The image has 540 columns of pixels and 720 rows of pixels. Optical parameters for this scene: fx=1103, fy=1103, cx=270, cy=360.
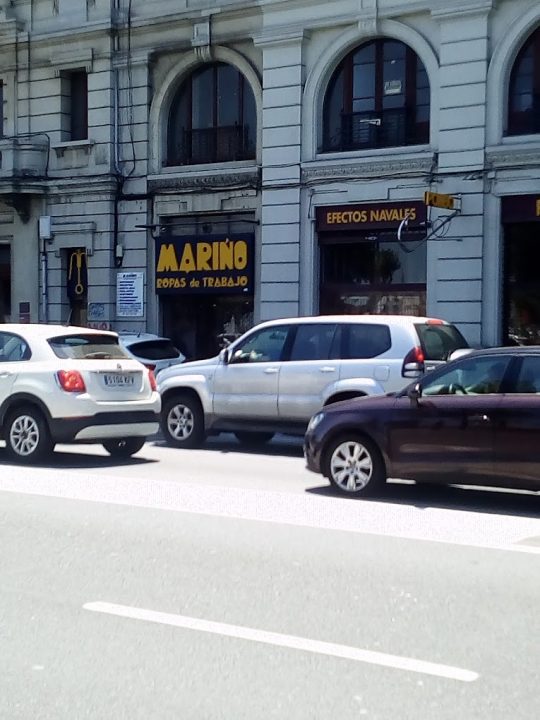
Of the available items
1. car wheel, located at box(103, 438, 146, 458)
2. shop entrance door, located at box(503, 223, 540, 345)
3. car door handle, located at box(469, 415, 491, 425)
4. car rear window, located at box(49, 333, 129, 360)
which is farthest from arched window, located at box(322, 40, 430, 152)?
car door handle, located at box(469, 415, 491, 425)

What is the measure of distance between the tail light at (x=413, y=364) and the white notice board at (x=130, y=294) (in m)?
12.7

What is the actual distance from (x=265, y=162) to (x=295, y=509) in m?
14.6

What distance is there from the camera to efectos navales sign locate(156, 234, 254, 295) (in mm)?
23906

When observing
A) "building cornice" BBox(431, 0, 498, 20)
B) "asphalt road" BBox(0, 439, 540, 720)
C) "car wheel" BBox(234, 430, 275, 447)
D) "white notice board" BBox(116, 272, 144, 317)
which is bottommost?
"car wheel" BBox(234, 430, 275, 447)

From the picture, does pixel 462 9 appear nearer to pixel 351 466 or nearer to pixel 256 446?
pixel 256 446

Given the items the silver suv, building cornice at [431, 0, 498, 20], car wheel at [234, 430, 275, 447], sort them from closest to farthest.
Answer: the silver suv → car wheel at [234, 430, 275, 447] → building cornice at [431, 0, 498, 20]

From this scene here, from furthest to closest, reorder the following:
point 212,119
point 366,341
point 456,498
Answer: point 212,119 < point 366,341 < point 456,498

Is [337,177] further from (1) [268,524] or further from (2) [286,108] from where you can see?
(1) [268,524]

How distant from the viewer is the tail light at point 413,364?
1359 cm

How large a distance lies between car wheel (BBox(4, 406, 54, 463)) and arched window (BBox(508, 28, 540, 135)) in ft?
38.7

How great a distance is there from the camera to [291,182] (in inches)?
906

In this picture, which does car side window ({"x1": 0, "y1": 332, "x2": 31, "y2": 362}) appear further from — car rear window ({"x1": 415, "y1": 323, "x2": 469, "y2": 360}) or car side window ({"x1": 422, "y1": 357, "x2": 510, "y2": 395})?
car side window ({"x1": 422, "y1": 357, "x2": 510, "y2": 395})

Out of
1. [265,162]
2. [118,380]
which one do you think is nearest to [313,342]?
[118,380]

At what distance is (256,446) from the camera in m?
16.0
